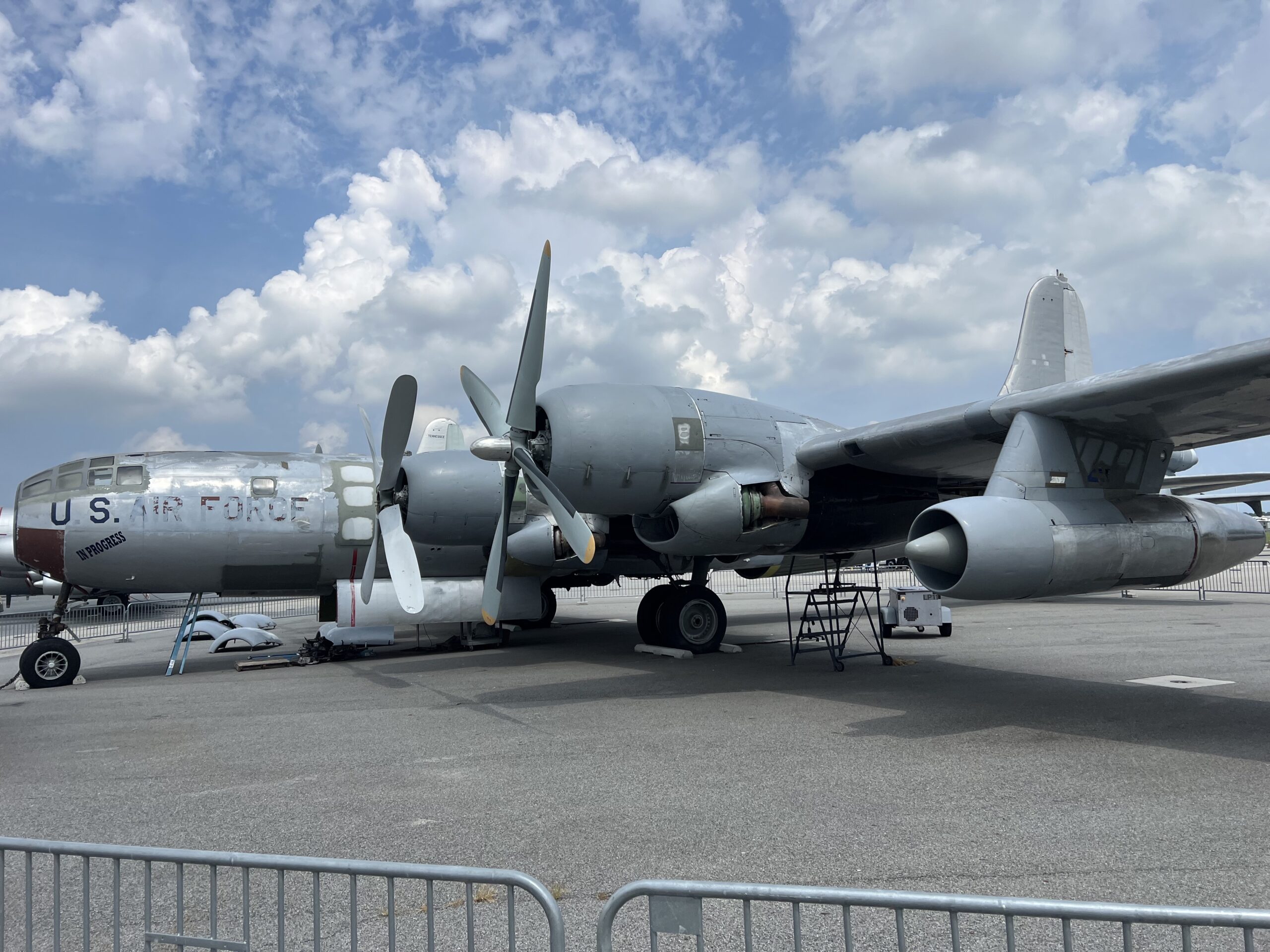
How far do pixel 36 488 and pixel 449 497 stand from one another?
6.74 metres

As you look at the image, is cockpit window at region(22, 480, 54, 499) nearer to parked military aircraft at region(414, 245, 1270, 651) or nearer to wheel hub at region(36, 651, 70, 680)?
wheel hub at region(36, 651, 70, 680)

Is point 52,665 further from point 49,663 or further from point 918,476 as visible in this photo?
point 918,476

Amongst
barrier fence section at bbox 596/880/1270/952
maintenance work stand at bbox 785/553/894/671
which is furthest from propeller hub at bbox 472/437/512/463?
barrier fence section at bbox 596/880/1270/952

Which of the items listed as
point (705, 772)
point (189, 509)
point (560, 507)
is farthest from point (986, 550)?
point (189, 509)

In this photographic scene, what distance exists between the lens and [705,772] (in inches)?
272

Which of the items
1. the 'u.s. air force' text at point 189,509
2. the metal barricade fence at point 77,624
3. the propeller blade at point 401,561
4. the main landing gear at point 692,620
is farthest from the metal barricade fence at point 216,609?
the main landing gear at point 692,620

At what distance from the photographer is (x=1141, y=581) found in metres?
8.95

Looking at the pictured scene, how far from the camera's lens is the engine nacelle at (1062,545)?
7809 mm

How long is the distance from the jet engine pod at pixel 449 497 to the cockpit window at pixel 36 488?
225 inches

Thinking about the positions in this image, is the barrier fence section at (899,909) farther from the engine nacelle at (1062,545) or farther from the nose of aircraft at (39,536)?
the nose of aircraft at (39,536)

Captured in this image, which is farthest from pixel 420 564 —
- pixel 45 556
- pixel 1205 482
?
pixel 1205 482

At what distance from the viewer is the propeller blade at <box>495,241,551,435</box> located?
35.8 ft

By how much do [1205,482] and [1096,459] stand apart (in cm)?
Result: 1072

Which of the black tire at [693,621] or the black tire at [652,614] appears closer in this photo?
the black tire at [693,621]
